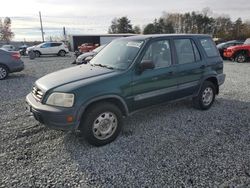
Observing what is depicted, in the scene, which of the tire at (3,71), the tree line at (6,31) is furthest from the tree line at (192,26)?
the tire at (3,71)

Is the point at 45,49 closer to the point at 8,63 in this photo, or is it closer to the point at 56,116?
the point at 8,63

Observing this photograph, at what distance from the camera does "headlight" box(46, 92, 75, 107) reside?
10.7ft

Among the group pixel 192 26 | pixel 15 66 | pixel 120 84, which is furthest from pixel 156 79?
pixel 192 26

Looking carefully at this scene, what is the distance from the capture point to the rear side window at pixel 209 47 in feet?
17.1

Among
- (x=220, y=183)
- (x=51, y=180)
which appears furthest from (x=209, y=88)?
(x=51, y=180)

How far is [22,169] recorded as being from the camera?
3084 mm

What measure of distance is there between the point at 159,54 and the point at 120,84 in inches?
46.4

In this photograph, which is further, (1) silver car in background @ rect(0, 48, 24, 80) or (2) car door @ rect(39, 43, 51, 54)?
(2) car door @ rect(39, 43, 51, 54)

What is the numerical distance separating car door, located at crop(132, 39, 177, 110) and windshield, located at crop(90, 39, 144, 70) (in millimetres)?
215

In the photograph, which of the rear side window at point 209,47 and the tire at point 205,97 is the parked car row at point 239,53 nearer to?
the rear side window at point 209,47

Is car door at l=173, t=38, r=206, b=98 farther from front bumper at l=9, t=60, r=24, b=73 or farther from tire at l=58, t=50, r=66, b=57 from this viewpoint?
tire at l=58, t=50, r=66, b=57

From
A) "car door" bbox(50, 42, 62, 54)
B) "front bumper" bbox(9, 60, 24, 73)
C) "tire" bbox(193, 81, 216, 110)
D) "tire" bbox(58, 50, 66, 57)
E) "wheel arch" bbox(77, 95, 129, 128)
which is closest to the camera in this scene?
"wheel arch" bbox(77, 95, 129, 128)

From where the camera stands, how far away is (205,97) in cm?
526

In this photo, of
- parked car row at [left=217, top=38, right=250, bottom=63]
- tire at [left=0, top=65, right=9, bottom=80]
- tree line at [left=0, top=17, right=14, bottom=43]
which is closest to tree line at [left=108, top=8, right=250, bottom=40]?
tree line at [left=0, top=17, right=14, bottom=43]
